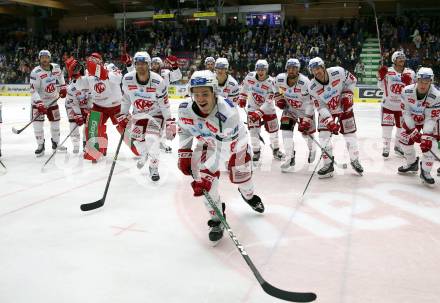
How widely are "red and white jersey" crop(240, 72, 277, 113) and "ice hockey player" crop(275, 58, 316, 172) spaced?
0.28m

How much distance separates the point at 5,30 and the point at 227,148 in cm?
2842

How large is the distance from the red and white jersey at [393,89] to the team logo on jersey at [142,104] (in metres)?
3.37

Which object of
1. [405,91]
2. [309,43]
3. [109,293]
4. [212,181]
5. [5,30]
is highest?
[5,30]

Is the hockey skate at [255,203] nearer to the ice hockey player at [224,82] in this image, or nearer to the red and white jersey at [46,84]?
the ice hockey player at [224,82]

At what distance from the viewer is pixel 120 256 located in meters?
3.00

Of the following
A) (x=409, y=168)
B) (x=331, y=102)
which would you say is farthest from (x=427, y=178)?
(x=331, y=102)

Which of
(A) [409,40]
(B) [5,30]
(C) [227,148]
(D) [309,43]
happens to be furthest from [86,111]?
(B) [5,30]

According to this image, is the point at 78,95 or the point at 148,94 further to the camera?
the point at 78,95

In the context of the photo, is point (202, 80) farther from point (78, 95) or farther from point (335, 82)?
point (78, 95)

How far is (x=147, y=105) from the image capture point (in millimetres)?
5121

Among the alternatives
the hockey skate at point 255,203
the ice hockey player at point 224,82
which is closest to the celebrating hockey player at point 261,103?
the ice hockey player at point 224,82

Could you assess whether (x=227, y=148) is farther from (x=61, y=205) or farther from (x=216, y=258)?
(x=61, y=205)

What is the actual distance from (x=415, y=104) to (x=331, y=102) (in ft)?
2.93

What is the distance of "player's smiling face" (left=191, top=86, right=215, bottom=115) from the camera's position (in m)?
2.90
